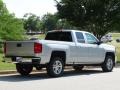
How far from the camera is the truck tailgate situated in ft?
52.8

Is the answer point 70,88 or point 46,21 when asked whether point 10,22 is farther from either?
point 46,21

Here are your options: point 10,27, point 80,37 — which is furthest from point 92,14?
point 10,27

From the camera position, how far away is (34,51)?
1596 centimetres

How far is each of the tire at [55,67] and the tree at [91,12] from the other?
491 inches

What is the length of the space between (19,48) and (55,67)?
1.63 m

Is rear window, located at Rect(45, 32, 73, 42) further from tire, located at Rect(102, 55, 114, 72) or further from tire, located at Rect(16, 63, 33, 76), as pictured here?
tire, located at Rect(102, 55, 114, 72)

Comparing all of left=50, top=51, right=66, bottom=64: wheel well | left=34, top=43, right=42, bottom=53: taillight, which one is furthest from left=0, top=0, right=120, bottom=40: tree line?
left=34, top=43, right=42, bottom=53: taillight

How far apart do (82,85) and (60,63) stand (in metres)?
3.26

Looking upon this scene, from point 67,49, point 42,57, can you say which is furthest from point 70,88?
point 67,49

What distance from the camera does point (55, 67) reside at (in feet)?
55.3

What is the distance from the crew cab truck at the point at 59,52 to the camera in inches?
634

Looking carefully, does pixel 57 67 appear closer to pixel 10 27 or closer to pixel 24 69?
pixel 24 69

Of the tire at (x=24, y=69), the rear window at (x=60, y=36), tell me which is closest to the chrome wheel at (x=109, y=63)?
the rear window at (x=60, y=36)

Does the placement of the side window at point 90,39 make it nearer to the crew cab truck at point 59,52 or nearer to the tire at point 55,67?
the crew cab truck at point 59,52
